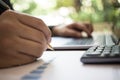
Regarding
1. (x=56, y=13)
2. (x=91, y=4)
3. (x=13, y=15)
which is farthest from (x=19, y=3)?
(x=13, y=15)

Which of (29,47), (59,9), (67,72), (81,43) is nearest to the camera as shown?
(67,72)

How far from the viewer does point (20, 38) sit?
516mm

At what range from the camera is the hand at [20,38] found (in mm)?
500

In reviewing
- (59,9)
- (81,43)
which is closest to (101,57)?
(81,43)

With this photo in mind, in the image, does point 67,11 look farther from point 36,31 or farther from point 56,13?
point 36,31

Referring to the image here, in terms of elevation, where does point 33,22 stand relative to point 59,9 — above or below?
below

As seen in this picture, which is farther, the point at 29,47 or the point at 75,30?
the point at 75,30

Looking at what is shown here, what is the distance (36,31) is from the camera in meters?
0.54

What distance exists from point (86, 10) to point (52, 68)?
8.32 ft

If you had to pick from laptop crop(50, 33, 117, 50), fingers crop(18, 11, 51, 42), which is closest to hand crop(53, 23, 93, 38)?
laptop crop(50, 33, 117, 50)

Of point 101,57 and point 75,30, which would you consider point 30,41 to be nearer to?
point 101,57

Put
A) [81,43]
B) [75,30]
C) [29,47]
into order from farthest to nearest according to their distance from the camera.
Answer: [75,30] → [81,43] → [29,47]

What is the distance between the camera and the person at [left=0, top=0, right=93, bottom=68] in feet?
1.64

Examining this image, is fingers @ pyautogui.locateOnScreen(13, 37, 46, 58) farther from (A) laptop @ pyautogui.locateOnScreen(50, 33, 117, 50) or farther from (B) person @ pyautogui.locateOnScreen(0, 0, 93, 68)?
(A) laptop @ pyautogui.locateOnScreen(50, 33, 117, 50)
